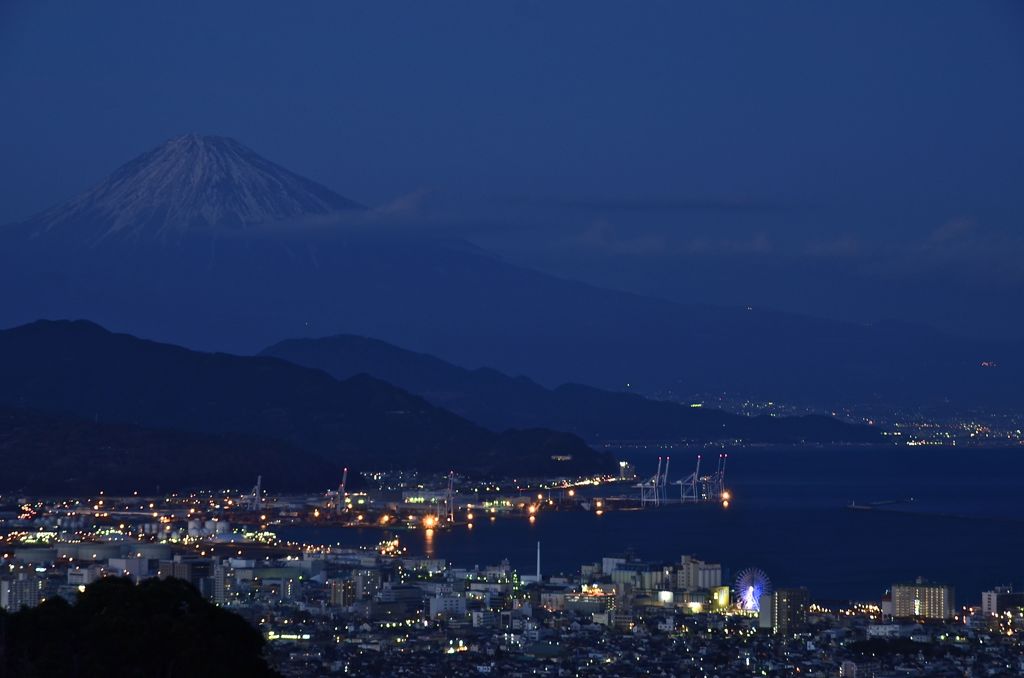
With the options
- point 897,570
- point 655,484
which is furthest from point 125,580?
point 655,484

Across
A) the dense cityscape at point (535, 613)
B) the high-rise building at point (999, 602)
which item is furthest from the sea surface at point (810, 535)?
the high-rise building at point (999, 602)

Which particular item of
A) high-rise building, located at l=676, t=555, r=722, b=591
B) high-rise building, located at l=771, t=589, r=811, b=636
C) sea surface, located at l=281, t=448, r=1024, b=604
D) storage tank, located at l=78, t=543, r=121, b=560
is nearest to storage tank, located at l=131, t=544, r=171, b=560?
storage tank, located at l=78, t=543, r=121, b=560

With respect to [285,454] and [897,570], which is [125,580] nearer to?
[897,570]

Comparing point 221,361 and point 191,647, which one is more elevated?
point 221,361

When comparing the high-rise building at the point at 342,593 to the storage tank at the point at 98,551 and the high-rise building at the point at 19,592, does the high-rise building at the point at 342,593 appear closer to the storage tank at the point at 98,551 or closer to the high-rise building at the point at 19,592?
the high-rise building at the point at 19,592

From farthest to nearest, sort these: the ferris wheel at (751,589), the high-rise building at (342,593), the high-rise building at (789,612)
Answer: the high-rise building at (342,593), the ferris wheel at (751,589), the high-rise building at (789,612)

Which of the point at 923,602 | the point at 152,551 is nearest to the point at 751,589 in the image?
the point at 923,602

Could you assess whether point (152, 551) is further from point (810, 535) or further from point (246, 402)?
point (246, 402)
